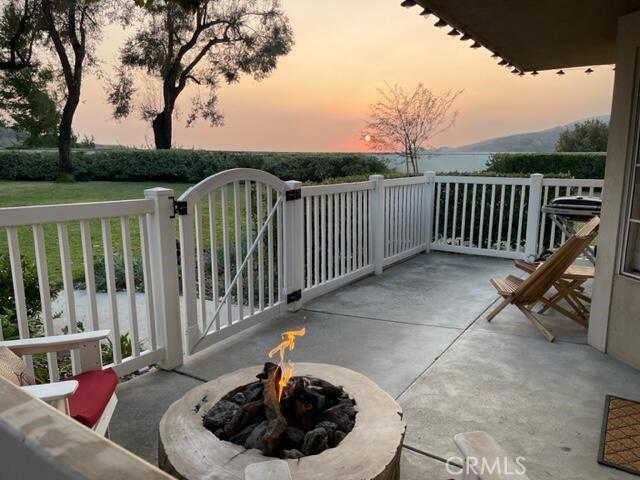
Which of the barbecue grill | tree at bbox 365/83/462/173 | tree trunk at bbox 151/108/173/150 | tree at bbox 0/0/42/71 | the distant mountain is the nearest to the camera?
the barbecue grill

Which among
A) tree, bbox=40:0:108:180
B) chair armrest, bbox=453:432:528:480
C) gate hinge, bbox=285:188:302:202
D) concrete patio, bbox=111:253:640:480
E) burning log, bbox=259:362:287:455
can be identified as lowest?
concrete patio, bbox=111:253:640:480

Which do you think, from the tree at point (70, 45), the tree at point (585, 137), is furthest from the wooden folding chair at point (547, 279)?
the tree at point (70, 45)

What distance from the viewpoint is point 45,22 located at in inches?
551

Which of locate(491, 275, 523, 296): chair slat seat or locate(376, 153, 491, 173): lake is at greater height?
locate(376, 153, 491, 173): lake

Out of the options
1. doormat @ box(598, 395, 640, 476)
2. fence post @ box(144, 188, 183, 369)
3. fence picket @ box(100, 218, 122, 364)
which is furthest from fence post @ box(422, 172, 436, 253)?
fence picket @ box(100, 218, 122, 364)

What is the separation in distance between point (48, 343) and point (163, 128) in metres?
16.2

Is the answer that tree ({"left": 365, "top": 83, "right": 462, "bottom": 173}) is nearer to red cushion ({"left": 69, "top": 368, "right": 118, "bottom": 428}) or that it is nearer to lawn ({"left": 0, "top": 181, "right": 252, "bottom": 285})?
lawn ({"left": 0, "top": 181, "right": 252, "bottom": 285})

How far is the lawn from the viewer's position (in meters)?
7.49

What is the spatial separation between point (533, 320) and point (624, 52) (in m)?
2.00

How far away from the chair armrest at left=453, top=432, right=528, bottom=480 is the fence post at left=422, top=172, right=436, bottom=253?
229 inches

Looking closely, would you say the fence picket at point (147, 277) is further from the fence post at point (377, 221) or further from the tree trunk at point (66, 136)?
the tree trunk at point (66, 136)

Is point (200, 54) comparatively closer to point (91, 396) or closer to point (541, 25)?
point (541, 25)

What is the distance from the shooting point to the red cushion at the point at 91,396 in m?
1.71

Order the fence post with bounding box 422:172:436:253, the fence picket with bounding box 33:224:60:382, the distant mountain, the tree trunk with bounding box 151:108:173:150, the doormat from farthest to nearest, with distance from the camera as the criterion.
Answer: the tree trunk with bounding box 151:108:173:150 → the distant mountain → the fence post with bounding box 422:172:436:253 → the fence picket with bounding box 33:224:60:382 → the doormat
